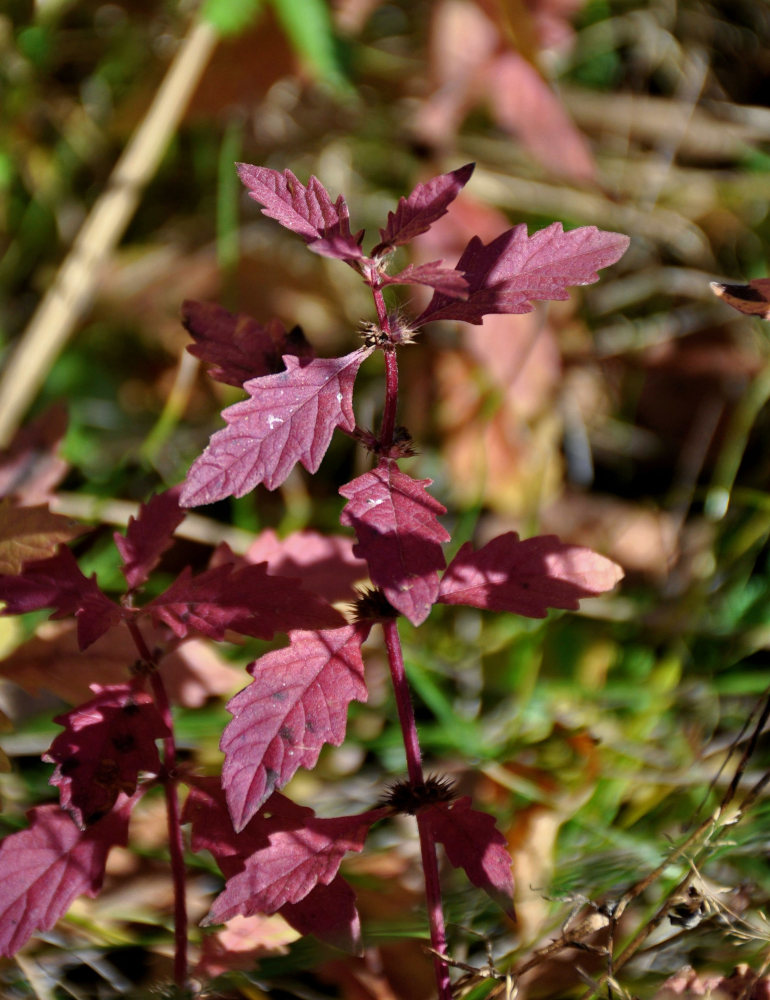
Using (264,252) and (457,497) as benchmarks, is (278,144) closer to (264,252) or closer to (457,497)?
(264,252)

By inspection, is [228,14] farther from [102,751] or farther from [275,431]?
[102,751]

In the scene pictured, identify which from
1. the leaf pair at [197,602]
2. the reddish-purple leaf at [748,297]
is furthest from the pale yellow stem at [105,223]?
the reddish-purple leaf at [748,297]

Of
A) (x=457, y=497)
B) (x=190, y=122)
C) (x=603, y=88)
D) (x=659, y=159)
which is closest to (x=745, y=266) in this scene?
(x=659, y=159)

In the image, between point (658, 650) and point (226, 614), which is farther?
point (658, 650)

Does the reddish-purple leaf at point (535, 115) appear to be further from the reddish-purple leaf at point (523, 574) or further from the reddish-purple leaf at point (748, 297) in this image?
the reddish-purple leaf at point (523, 574)

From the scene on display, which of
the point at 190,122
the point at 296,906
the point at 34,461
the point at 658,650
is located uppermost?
the point at 190,122
